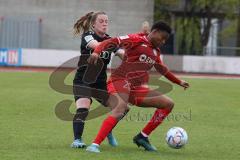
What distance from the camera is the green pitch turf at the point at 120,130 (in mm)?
8578

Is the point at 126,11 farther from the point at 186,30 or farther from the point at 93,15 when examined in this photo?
the point at 93,15

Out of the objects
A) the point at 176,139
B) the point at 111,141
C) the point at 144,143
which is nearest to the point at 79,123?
the point at 111,141

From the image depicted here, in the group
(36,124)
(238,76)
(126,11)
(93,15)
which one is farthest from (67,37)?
(93,15)

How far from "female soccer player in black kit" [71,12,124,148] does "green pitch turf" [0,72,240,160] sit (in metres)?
0.34

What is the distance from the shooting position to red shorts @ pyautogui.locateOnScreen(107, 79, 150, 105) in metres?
8.97

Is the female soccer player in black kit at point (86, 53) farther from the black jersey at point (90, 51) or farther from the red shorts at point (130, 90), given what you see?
the red shorts at point (130, 90)

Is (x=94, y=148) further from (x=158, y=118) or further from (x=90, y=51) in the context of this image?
(x=90, y=51)

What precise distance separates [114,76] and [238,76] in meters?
27.2

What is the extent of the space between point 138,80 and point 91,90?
681 millimetres

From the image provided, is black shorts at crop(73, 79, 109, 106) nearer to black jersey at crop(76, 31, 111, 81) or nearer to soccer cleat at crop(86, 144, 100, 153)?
black jersey at crop(76, 31, 111, 81)

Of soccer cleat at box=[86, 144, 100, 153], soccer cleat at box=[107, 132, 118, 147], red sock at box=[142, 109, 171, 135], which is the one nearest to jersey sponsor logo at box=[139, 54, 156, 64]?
red sock at box=[142, 109, 171, 135]

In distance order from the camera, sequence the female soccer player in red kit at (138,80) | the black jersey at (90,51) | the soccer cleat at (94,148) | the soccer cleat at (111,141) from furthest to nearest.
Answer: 1. the soccer cleat at (111,141)
2. the black jersey at (90,51)
3. the female soccer player in red kit at (138,80)
4. the soccer cleat at (94,148)

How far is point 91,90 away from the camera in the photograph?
921cm

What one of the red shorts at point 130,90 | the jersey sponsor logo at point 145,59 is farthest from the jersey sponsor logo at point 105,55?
the jersey sponsor logo at point 145,59
